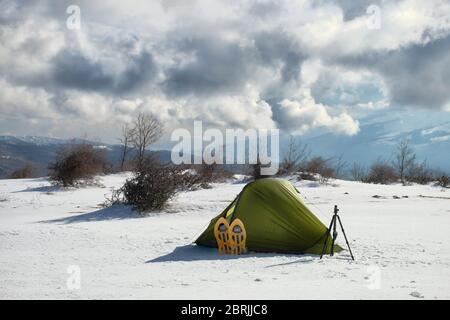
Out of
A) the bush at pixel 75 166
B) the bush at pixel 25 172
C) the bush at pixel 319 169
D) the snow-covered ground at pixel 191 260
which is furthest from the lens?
the bush at pixel 25 172

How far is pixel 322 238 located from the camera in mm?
9047

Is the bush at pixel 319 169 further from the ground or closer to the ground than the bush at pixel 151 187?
further from the ground

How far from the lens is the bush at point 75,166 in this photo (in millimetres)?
24297

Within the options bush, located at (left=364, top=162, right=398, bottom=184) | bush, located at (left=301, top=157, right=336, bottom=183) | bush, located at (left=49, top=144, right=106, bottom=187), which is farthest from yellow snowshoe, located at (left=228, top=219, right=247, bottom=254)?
bush, located at (left=364, top=162, right=398, bottom=184)

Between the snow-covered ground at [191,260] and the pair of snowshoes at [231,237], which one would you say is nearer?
the snow-covered ground at [191,260]

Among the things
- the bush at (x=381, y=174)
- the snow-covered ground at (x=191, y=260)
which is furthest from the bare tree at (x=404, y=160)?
the snow-covered ground at (x=191, y=260)

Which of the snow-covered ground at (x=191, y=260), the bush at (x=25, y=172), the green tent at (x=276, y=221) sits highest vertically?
the bush at (x=25, y=172)

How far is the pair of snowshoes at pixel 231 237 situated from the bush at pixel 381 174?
26.4m

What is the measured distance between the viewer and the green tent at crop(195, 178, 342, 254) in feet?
29.8

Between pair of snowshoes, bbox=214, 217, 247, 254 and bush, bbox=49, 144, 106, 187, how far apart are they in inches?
652

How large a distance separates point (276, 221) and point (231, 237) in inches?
38.1

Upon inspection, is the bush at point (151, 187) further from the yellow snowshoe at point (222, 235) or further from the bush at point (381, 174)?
the bush at point (381, 174)

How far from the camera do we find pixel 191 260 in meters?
8.69

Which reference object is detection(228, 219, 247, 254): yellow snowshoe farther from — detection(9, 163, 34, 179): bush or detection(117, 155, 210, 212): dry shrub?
detection(9, 163, 34, 179): bush
